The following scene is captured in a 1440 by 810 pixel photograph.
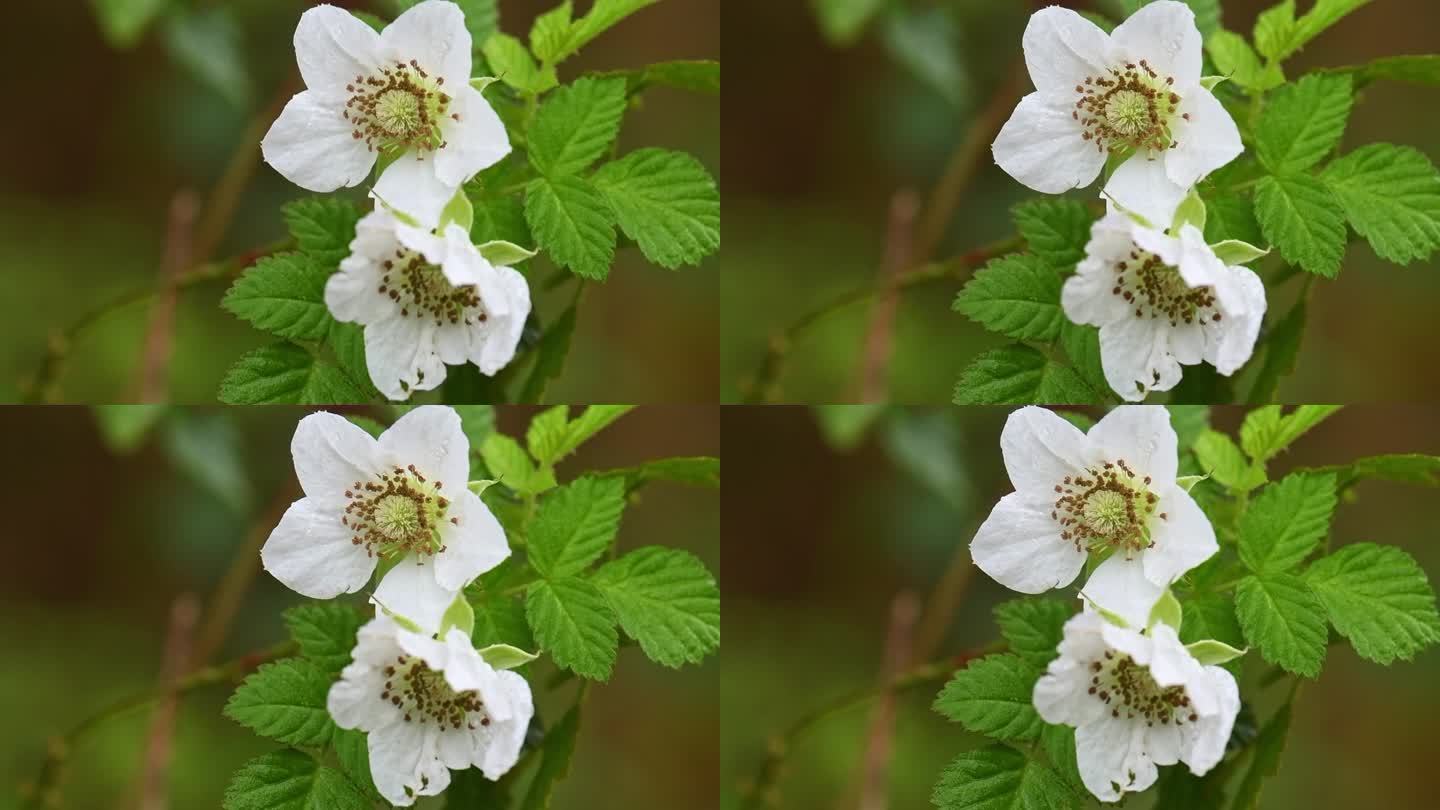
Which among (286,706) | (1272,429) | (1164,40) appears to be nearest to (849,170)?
(1164,40)

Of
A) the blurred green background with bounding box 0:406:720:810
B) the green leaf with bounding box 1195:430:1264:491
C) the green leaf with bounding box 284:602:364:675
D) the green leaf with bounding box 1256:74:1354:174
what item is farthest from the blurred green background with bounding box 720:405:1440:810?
the green leaf with bounding box 284:602:364:675

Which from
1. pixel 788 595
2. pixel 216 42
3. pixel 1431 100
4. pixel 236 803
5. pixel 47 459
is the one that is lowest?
pixel 236 803

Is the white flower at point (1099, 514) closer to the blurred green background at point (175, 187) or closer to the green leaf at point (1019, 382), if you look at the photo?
the green leaf at point (1019, 382)

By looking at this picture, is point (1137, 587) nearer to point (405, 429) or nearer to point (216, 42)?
point (405, 429)

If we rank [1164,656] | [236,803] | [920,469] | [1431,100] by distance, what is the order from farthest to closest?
[1431,100] → [920,469] → [236,803] → [1164,656]

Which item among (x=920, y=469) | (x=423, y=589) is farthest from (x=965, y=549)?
(x=423, y=589)

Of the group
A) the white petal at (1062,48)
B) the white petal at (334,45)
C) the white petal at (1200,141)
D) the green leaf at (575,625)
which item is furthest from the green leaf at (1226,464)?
the white petal at (334,45)
